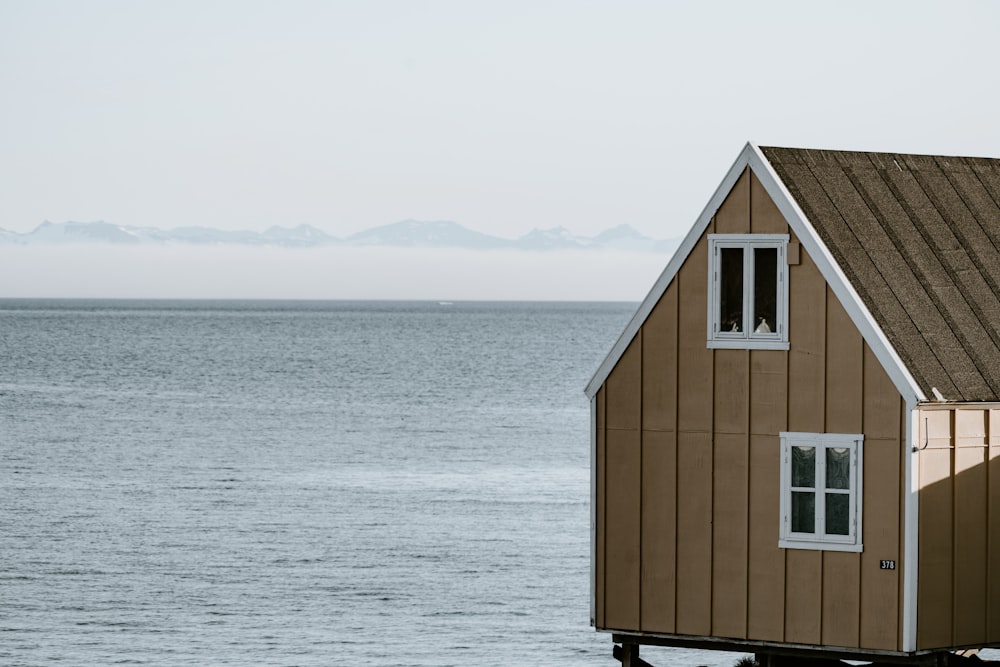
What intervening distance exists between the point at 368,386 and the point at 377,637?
83.7m

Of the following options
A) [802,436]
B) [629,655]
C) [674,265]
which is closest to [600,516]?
[629,655]

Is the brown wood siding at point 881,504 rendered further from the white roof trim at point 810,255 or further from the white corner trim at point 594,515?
the white corner trim at point 594,515

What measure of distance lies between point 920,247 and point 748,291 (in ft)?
8.38

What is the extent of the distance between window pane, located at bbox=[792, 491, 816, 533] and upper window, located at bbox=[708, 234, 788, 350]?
173 centimetres

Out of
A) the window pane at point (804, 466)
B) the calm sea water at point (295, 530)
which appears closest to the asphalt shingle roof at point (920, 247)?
the window pane at point (804, 466)

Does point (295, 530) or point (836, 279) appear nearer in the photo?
point (836, 279)

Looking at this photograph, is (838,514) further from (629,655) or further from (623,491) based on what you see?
(629,655)

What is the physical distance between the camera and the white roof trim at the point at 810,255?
20.7 metres

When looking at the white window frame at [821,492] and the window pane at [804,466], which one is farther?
the window pane at [804,466]

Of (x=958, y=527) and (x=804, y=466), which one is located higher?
(x=804, y=466)

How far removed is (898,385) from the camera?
2062 centimetres

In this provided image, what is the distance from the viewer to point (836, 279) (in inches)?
829

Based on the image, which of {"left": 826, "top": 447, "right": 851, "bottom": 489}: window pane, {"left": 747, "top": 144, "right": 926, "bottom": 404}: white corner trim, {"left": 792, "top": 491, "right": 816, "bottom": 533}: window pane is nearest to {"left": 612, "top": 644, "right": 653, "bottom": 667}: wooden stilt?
{"left": 792, "top": 491, "right": 816, "bottom": 533}: window pane

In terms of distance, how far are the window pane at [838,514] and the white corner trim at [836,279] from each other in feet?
4.63
